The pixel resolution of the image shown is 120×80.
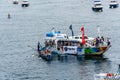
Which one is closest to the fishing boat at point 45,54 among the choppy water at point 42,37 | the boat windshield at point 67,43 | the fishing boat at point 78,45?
the choppy water at point 42,37

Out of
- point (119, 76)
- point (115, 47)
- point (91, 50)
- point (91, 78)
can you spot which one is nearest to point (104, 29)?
point (115, 47)

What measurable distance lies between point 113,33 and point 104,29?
8270mm

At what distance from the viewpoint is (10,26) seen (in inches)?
5955

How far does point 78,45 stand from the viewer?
10012 centimetres

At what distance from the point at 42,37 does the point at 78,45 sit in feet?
84.1

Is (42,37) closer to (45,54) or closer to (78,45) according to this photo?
(78,45)

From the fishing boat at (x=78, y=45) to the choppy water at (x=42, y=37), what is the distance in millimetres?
2184

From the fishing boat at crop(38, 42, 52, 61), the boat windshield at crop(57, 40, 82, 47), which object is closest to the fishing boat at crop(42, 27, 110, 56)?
the boat windshield at crop(57, 40, 82, 47)

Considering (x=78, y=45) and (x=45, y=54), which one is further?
(x=78, y=45)

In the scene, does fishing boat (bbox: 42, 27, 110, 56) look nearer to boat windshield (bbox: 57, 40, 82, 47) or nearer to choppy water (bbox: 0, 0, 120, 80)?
boat windshield (bbox: 57, 40, 82, 47)

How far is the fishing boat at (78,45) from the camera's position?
9819 cm

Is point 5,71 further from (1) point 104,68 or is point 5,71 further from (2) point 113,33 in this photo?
(2) point 113,33

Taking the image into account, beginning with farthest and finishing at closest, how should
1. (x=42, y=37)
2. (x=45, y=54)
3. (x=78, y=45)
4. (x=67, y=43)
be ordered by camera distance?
(x=42, y=37) < (x=67, y=43) < (x=78, y=45) < (x=45, y=54)

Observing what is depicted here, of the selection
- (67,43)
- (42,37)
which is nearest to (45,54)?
(67,43)
